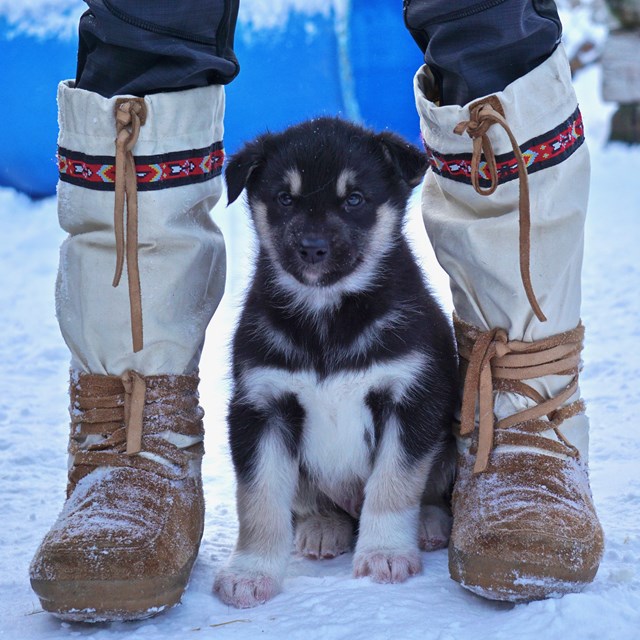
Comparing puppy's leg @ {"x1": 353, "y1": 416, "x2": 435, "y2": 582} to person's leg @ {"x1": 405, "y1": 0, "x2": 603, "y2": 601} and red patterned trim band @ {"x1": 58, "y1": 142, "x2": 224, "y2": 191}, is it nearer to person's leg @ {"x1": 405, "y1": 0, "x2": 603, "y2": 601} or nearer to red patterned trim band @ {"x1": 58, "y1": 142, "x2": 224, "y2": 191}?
person's leg @ {"x1": 405, "y1": 0, "x2": 603, "y2": 601}

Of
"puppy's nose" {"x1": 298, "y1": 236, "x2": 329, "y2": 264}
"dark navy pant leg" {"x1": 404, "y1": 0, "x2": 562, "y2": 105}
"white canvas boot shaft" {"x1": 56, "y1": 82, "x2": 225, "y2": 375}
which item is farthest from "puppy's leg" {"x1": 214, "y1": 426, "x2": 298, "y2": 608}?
"dark navy pant leg" {"x1": 404, "y1": 0, "x2": 562, "y2": 105}

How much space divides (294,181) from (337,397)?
56 centimetres

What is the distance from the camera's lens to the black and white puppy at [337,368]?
2395 millimetres

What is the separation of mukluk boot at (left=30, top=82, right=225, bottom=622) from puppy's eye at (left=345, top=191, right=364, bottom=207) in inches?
13.7

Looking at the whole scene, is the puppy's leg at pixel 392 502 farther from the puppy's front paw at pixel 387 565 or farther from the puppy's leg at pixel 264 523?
the puppy's leg at pixel 264 523

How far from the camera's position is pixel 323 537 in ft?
8.31

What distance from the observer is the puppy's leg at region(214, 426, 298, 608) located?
2.24m

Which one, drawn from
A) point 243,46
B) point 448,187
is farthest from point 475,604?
point 243,46

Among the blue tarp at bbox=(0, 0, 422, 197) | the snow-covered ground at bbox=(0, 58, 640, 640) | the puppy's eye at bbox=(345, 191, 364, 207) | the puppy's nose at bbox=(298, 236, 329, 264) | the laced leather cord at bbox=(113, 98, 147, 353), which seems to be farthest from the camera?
the blue tarp at bbox=(0, 0, 422, 197)

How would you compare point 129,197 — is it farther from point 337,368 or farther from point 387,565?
point 387,565

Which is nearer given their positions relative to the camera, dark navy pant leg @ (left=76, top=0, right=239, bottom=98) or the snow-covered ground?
the snow-covered ground

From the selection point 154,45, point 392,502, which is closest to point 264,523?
point 392,502

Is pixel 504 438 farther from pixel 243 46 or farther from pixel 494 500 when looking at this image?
pixel 243 46

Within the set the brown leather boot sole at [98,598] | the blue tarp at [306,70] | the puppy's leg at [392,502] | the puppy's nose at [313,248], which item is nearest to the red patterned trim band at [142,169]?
the puppy's nose at [313,248]
